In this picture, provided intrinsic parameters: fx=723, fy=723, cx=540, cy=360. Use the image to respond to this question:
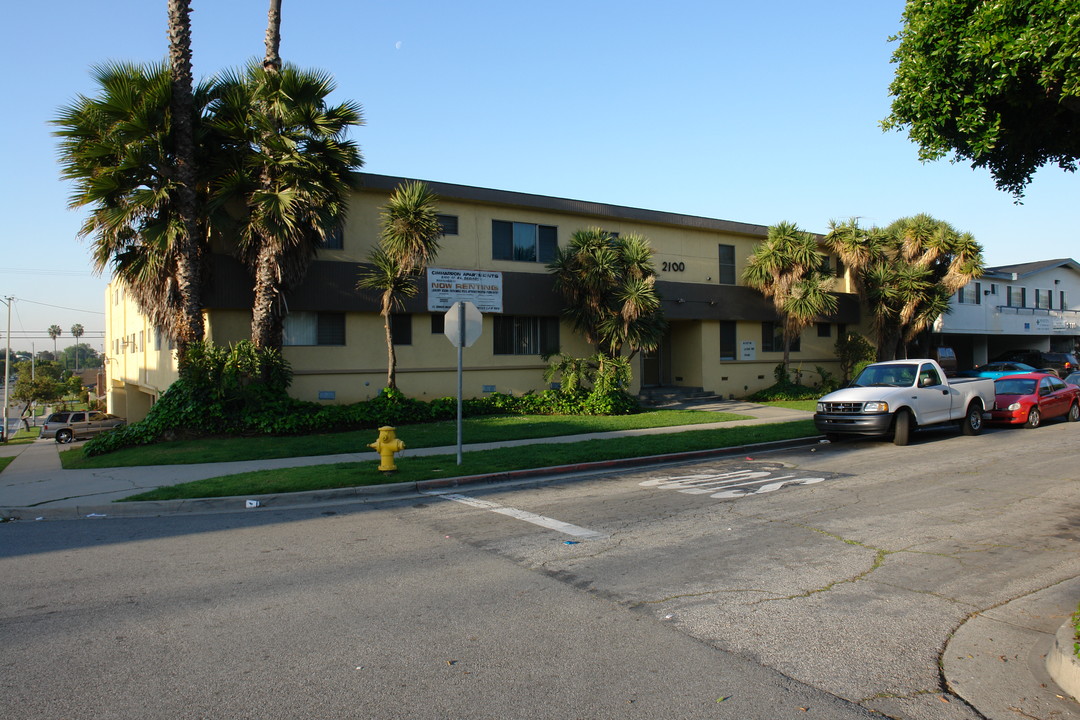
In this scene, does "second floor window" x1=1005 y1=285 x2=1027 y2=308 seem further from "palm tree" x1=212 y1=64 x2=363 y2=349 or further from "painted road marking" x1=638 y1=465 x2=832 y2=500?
"palm tree" x1=212 y1=64 x2=363 y2=349

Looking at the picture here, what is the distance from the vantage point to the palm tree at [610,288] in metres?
21.3

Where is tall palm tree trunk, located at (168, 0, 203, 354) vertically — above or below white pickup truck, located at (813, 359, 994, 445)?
above

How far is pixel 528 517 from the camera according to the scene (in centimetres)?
883

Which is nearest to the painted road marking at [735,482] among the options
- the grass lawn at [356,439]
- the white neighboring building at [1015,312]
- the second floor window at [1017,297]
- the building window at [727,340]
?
the grass lawn at [356,439]

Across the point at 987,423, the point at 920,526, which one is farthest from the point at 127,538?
the point at 987,423

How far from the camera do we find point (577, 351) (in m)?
23.8

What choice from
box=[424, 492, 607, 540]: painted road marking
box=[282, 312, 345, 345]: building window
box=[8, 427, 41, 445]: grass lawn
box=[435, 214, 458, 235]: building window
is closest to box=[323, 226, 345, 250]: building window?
box=[282, 312, 345, 345]: building window

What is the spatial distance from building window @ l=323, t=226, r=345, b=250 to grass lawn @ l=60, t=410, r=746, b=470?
18.0ft

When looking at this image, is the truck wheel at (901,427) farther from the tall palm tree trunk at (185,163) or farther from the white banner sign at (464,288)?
the tall palm tree trunk at (185,163)

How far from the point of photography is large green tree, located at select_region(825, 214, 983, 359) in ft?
93.2

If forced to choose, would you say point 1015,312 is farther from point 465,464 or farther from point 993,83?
point 993,83

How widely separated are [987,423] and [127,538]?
19705 mm

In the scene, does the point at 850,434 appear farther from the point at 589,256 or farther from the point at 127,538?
the point at 127,538

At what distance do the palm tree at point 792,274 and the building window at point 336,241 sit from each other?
15229 millimetres
